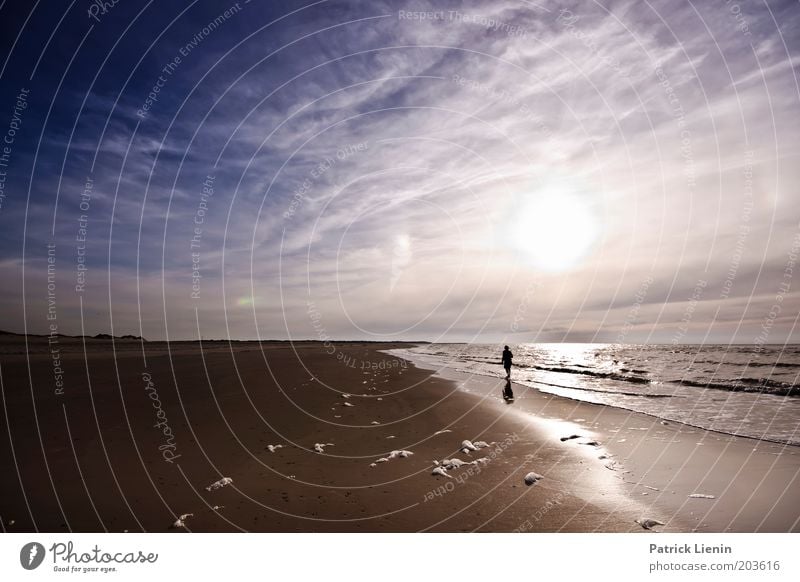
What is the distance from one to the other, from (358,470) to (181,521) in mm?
3846

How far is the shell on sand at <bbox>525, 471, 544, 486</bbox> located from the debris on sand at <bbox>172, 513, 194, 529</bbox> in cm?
671

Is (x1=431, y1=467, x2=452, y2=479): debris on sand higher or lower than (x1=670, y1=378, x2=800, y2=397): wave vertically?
higher

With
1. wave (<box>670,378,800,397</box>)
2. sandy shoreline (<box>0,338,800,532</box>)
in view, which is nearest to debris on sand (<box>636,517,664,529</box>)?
sandy shoreline (<box>0,338,800,532</box>)

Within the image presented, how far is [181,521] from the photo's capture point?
22.6 ft

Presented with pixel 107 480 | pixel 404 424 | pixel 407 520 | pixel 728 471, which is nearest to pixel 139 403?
pixel 107 480

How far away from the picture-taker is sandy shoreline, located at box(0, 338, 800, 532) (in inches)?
285

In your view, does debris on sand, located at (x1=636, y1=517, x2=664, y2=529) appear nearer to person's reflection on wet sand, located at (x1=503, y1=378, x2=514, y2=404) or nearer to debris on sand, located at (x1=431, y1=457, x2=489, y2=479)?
debris on sand, located at (x1=431, y1=457, x2=489, y2=479)

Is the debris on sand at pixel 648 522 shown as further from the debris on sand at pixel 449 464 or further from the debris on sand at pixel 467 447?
the debris on sand at pixel 467 447

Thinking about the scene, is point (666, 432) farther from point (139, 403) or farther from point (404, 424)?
point (139, 403)

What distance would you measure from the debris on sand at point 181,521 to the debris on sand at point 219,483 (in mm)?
1085

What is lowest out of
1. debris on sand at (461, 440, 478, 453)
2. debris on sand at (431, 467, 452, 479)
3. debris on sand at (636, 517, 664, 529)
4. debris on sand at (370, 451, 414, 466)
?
debris on sand at (636, 517, 664, 529)

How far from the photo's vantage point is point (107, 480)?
28.4 ft

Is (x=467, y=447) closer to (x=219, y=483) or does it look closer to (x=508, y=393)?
(x=219, y=483)

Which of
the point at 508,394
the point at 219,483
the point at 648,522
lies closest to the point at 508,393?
the point at 508,394
